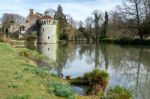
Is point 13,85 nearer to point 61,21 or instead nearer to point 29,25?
point 29,25

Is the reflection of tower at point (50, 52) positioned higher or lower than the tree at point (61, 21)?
lower

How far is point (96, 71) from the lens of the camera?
15.6m

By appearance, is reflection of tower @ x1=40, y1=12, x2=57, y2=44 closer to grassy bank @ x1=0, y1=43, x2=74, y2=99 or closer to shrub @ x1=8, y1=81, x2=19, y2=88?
grassy bank @ x1=0, y1=43, x2=74, y2=99

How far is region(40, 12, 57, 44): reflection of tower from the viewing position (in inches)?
2726

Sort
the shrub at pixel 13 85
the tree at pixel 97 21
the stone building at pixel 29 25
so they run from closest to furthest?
the shrub at pixel 13 85 < the stone building at pixel 29 25 < the tree at pixel 97 21

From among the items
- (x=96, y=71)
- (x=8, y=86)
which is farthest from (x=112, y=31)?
(x=8, y=86)

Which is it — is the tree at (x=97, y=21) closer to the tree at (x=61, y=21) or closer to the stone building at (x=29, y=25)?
the tree at (x=61, y=21)

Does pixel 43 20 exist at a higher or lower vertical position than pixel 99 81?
higher

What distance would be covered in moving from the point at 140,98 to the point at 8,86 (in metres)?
4.93

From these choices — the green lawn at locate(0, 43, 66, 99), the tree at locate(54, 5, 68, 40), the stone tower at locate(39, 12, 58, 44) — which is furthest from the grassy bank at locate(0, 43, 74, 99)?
the tree at locate(54, 5, 68, 40)

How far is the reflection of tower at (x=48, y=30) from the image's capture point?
69.2 m

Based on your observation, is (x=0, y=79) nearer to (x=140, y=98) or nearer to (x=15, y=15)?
(x=140, y=98)

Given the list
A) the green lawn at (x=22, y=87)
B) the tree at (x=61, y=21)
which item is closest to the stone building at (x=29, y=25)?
the tree at (x=61, y=21)

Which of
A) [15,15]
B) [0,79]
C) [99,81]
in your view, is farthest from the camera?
[15,15]
